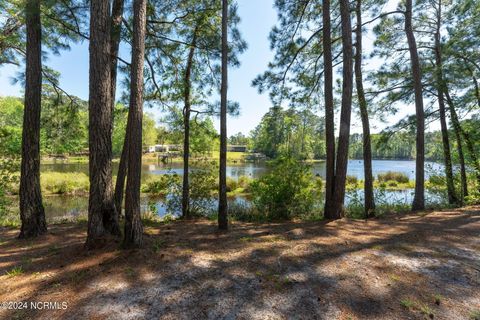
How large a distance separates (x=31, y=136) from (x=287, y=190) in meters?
5.66

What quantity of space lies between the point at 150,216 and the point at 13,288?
4.61 metres

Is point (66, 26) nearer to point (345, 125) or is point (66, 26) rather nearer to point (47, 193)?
point (345, 125)

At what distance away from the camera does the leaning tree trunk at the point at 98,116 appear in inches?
124

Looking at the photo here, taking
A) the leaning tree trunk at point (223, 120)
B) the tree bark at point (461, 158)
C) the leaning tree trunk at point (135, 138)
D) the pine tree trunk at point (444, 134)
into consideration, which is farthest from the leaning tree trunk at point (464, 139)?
the leaning tree trunk at point (135, 138)

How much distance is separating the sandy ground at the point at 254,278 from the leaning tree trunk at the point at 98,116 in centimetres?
53

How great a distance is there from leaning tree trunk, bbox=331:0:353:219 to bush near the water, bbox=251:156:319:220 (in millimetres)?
1216

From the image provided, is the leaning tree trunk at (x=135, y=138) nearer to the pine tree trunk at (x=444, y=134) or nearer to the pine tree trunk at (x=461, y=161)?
the pine tree trunk at (x=444, y=134)

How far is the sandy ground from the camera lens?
199 cm

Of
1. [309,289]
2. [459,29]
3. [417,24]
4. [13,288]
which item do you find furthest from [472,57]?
[13,288]

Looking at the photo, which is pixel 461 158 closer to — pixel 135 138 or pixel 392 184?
pixel 392 184

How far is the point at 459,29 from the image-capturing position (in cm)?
762

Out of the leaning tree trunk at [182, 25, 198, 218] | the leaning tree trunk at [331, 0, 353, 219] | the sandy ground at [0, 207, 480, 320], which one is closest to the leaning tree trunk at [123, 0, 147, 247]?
the sandy ground at [0, 207, 480, 320]

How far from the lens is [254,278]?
255 centimetres

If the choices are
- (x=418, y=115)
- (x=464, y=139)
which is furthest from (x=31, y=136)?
(x=464, y=139)
